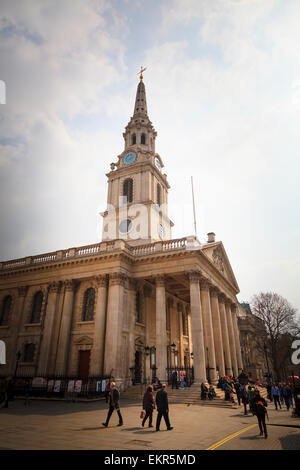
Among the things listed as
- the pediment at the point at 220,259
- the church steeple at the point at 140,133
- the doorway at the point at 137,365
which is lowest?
the doorway at the point at 137,365

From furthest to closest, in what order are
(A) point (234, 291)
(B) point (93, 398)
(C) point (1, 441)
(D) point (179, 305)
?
1. (A) point (234, 291)
2. (D) point (179, 305)
3. (B) point (93, 398)
4. (C) point (1, 441)

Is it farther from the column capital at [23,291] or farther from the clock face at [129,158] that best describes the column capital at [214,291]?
the clock face at [129,158]

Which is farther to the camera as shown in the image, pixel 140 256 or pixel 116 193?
pixel 116 193

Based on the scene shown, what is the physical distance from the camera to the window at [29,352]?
2655 centimetres

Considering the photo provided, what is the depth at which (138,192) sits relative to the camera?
37406mm

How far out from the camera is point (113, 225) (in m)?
36.8

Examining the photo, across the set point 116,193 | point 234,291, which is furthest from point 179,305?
point 116,193

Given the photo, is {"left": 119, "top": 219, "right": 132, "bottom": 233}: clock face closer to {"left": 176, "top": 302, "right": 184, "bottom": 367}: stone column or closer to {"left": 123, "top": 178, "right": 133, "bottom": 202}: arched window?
{"left": 123, "top": 178, "right": 133, "bottom": 202}: arched window

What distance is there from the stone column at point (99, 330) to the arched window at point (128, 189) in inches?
615

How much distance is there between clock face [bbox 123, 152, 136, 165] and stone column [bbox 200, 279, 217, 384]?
863 inches

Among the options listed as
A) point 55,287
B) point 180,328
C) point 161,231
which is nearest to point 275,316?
point 180,328

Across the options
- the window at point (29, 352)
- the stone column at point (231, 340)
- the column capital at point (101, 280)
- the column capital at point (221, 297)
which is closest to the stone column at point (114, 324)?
the column capital at point (101, 280)
